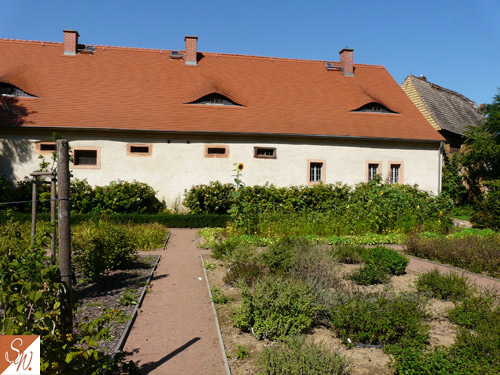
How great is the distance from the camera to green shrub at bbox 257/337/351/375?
3689mm

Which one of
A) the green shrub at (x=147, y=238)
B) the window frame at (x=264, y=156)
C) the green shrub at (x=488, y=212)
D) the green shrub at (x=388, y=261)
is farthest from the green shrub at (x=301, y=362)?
the window frame at (x=264, y=156)

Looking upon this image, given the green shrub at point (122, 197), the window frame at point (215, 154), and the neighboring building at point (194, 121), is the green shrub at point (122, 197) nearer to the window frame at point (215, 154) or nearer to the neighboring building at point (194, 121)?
the neighboring building at point (194, 121)

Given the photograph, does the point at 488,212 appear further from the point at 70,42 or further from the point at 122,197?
the point at 70,42

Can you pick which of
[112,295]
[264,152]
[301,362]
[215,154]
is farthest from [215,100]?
[301,362]

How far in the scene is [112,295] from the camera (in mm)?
6426

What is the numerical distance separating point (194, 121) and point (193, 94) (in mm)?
1934

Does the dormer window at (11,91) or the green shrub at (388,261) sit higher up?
the dormer window at (11,91)

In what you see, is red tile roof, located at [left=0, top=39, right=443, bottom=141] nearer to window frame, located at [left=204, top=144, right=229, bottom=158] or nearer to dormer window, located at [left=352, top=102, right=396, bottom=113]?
dormer window, located at [left=352, top=102, right=396, bottom=113]

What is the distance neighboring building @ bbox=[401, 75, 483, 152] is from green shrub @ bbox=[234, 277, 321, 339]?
19.5m

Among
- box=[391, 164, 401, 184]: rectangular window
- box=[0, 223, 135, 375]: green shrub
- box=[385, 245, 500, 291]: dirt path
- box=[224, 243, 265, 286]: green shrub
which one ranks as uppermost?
box=[391, 164, 401, 184]: rectangular window

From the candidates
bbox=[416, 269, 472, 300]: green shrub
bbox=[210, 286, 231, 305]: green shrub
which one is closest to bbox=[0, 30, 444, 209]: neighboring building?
bbox=[210, 286, 231, 305]: green shrub

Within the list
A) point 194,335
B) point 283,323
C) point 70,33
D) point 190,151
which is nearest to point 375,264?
point 283,323

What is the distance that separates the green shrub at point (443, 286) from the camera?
243 inches

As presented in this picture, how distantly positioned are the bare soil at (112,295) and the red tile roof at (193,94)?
9.74 m
